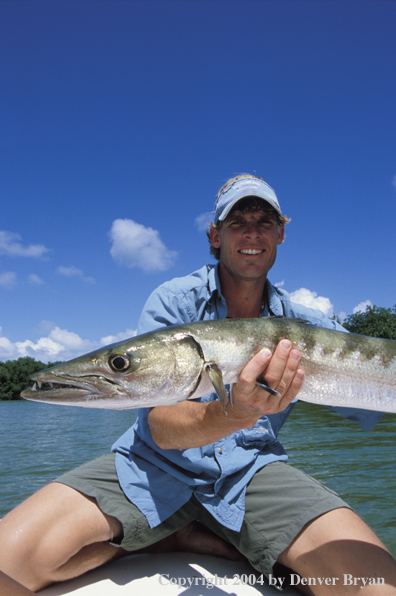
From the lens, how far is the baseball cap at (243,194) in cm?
415

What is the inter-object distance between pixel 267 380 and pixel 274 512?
1.26m

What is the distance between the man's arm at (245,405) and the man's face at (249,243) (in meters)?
1.49

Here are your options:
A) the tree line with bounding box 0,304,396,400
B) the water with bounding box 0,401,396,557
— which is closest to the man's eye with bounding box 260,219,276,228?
the water with bounding box 0,401,396,557

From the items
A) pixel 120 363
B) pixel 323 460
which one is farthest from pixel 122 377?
pixel 323 460

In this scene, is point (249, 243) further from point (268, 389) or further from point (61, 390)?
point (61, 390)

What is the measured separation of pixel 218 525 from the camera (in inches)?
135

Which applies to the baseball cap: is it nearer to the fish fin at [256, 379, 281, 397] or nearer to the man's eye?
the man's eye

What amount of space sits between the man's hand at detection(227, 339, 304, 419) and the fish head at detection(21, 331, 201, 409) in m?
0.35

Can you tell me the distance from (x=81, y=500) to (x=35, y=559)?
1.61 ft

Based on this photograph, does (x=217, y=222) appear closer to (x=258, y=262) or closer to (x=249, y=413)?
(x=258, y=262)

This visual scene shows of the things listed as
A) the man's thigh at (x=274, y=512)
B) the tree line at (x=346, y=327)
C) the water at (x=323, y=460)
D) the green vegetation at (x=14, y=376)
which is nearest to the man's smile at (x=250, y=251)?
the man's thigh at (x=274, y=512)

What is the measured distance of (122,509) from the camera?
3314mm

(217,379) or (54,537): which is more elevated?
(217,379)

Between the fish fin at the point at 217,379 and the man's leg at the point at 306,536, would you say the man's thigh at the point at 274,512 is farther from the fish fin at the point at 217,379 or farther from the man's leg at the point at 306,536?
the fish fin at the point at 217,379
